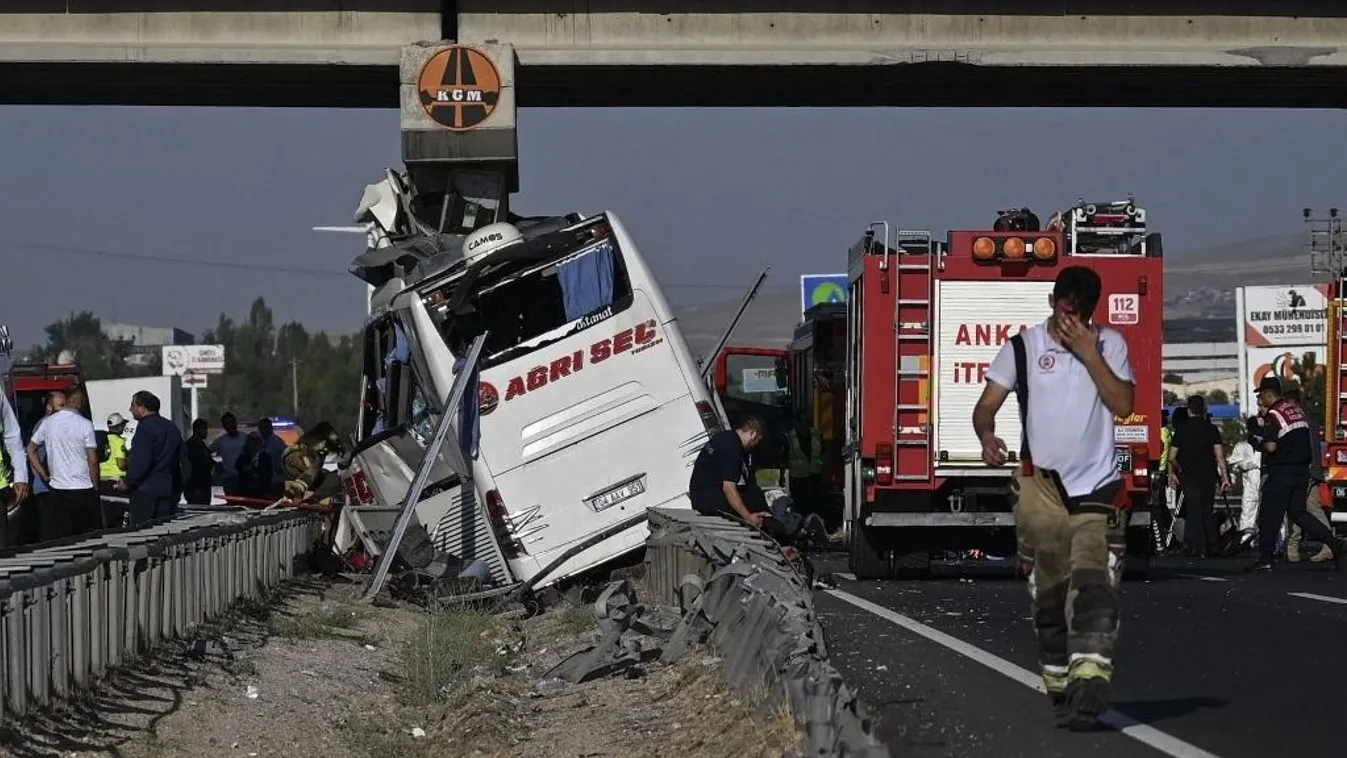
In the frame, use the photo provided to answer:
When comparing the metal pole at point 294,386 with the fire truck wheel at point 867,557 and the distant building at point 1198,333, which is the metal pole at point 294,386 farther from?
the fire truck wheel at point 867,557

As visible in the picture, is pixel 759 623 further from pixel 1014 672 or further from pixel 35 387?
pixel 35 387

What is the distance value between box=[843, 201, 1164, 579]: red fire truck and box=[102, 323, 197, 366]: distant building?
130 metres

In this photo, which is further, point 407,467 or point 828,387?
point 828,387

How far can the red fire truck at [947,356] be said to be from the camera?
2048 cm

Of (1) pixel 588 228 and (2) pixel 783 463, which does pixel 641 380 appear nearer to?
(1) pixel 588 228

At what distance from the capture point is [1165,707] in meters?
10.2

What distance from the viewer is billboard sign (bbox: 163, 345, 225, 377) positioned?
82.2 metres

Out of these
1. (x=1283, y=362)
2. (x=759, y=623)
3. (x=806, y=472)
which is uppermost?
(x=1283, y=362)

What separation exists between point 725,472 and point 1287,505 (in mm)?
8551

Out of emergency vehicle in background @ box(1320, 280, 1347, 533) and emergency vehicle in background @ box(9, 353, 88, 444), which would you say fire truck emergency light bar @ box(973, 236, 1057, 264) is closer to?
emergency vehicle in background @ box(1320, 280, 1347, 533)

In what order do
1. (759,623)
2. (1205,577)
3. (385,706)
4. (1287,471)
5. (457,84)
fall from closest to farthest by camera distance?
(759,623) → (385,706) → (1205,577) → (1287,471) → (457,84)

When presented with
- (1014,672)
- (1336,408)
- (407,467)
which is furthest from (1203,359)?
(1014,672)

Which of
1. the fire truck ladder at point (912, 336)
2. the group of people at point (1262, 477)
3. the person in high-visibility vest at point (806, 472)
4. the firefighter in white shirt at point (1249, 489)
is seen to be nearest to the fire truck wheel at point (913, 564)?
the fire truck ladder at point (912, 336)

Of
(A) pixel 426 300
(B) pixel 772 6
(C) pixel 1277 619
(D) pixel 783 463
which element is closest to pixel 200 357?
(D) pixel 783 463
